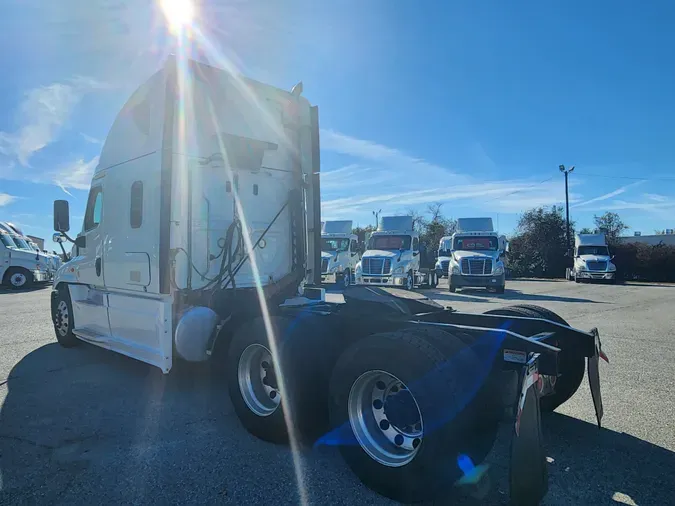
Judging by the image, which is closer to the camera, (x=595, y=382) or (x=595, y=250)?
(x=595, y=382)

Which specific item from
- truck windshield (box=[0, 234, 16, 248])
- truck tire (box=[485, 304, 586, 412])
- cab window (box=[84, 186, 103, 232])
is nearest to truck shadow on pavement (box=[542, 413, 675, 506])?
truck tire (box=[485, 304, 586, 412])

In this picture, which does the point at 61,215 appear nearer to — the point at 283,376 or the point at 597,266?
the point at 283,376

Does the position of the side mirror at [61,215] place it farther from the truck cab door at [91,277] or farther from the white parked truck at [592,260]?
the white parked truck at [592,260]

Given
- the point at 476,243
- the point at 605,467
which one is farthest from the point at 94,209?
the point at 476,243

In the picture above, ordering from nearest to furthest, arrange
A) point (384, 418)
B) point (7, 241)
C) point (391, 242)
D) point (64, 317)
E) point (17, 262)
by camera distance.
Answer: point (384, 418), point (64, 317), point (7, 241), point (17, 262), point (391, 242)

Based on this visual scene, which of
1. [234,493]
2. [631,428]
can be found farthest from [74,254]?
[631,428]

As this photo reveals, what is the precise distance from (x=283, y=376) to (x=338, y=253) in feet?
68.3

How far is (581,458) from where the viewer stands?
3.68 m

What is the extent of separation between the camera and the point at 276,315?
428 cm

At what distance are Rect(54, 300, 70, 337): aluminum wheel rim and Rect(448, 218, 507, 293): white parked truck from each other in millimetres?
15915

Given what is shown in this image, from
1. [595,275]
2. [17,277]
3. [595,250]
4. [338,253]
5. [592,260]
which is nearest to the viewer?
[17,277]

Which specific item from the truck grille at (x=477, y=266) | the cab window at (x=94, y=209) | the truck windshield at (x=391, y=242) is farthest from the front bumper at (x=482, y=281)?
the cab window at (x=94, y=209)

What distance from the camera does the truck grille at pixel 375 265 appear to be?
20.5 meters

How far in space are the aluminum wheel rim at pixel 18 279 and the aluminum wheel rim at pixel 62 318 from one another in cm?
1631
